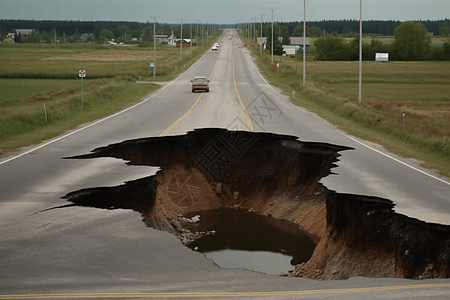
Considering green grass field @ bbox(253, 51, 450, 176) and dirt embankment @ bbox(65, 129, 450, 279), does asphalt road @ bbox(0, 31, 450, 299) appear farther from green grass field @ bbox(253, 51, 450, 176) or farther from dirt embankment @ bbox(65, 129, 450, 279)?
green grass field @ bbox(253, 51, 450, 176)

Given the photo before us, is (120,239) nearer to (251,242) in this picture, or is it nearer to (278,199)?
(251,242)

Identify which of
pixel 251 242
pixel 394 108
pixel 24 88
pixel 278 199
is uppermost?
pixel 24 88

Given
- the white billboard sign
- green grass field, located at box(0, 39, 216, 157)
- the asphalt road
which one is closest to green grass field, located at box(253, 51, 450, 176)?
the asphalt road

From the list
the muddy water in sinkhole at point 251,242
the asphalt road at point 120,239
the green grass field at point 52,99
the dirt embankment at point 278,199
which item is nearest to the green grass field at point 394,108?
the asphalt road at point 120,239

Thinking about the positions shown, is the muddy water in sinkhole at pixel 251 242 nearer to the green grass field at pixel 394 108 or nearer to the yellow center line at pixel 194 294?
the yellow center line at pixel 194 294

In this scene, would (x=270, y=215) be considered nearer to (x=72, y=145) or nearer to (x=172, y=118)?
(x=72, y=145)

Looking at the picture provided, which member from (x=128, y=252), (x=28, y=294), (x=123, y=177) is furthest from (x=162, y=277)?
(x=123, y=177)

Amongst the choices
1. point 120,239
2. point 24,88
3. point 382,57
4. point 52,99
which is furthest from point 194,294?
point 382,57
